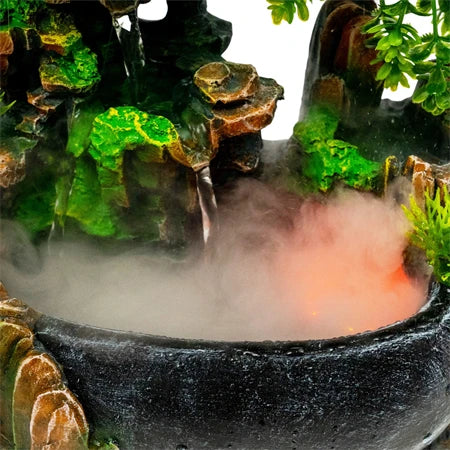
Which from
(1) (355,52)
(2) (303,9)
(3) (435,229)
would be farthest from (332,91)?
(3) (435,229)

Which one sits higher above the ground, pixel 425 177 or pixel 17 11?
pixel 17 11

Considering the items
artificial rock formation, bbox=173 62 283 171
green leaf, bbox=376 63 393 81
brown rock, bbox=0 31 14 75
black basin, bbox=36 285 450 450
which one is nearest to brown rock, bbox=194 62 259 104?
artificial rock formation, bbox=173 62 283 171

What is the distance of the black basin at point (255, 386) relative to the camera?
138cm

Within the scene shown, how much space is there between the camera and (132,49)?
172cm

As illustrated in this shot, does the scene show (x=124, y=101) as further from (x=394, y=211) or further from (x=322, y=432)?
(x=322, y=432)

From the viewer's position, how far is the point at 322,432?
55.5 inches

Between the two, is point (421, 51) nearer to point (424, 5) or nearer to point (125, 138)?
point (424, 5)

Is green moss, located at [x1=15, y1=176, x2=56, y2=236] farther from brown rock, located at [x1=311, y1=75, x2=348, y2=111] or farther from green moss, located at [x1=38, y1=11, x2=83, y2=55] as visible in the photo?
brown rock, located at [x1=311, y1=75, x2=348, y2=111]

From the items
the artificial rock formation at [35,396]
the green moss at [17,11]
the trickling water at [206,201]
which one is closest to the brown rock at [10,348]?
the artificial rock formation at [35,396]

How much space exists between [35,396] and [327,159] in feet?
2.35

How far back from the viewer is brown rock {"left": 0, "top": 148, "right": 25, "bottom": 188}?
167cm

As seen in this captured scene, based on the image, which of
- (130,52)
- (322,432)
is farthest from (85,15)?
(322,432)

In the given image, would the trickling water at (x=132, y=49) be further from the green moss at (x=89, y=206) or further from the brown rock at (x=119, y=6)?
the green moss at (x=89, y=206)

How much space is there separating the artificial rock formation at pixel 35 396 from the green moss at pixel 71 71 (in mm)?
427
